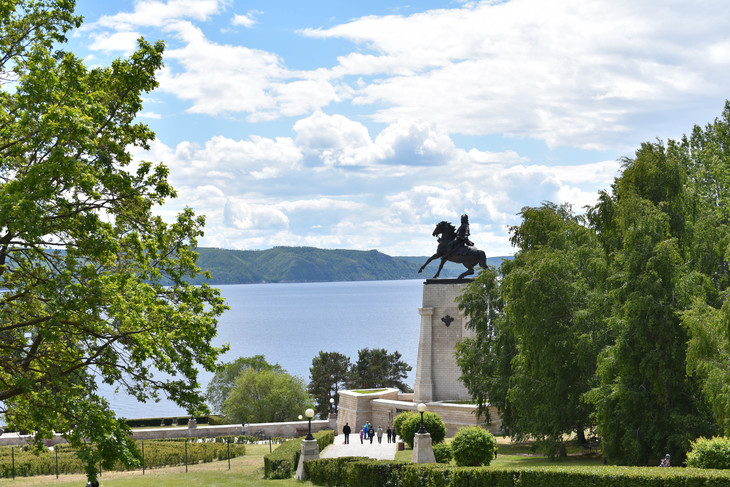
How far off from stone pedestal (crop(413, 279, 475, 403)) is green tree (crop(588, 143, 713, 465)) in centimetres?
1253

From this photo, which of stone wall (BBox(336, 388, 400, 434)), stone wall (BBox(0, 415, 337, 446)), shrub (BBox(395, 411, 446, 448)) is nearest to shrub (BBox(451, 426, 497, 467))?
shrub (BBox(395, 411, 446, 448))

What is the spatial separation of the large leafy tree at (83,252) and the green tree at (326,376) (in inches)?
1690

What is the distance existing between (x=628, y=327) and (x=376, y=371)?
126 feet

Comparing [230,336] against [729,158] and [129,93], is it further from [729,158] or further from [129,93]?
[129,93]

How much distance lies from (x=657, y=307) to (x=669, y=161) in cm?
489

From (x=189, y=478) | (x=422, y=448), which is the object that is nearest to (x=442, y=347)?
(x=422, y=448)

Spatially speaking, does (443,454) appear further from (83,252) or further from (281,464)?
(83,252)

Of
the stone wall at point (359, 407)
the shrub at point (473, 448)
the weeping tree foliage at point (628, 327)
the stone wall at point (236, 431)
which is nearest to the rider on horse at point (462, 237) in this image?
the weeping tree foliage at point (628, 327)

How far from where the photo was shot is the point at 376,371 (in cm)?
5688

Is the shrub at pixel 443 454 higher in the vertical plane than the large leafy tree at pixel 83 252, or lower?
lower

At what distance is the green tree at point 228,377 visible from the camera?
192ft

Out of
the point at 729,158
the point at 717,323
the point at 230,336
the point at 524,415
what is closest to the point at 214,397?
the point at 524,415

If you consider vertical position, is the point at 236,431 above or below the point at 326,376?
below

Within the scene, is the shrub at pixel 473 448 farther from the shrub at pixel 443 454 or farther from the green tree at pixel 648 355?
the green tree at pixel 648 355
